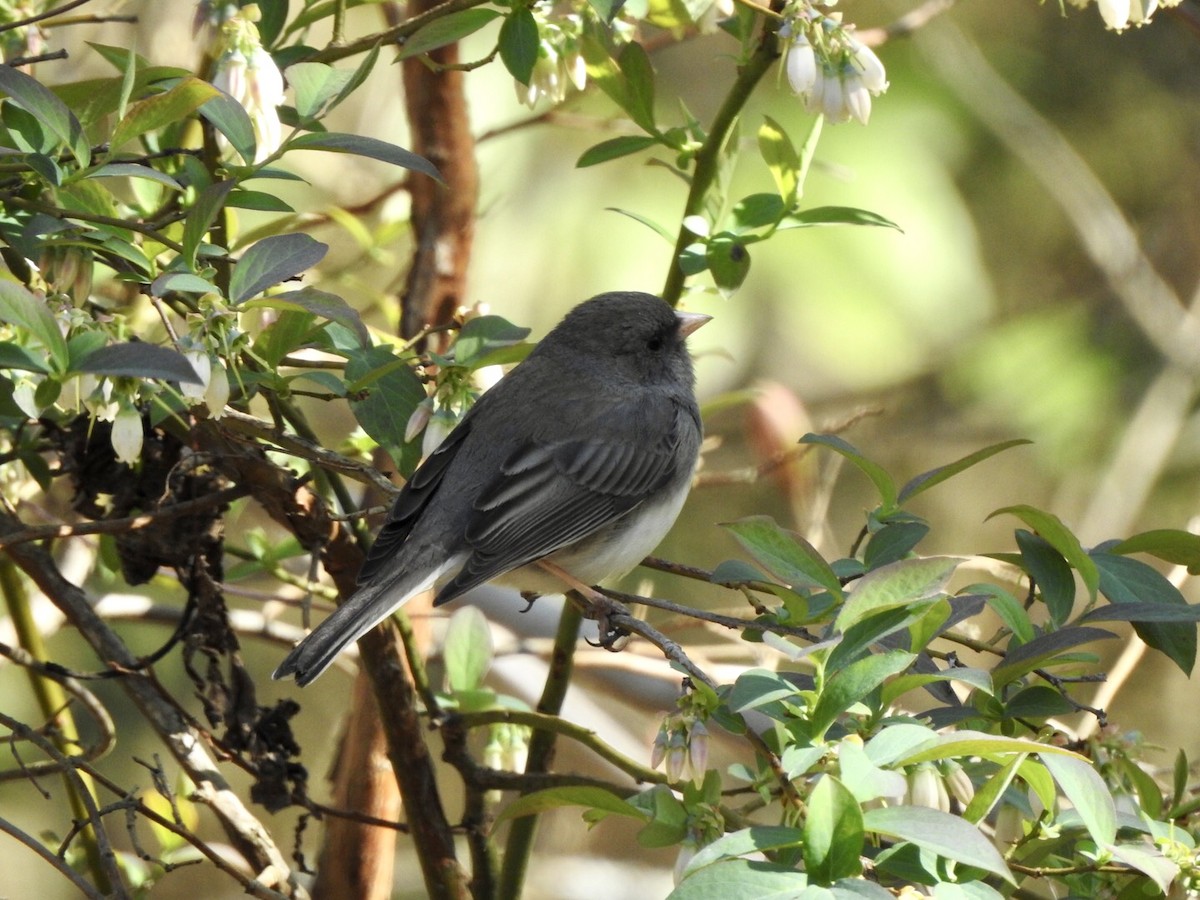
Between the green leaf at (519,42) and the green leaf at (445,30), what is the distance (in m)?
0.03

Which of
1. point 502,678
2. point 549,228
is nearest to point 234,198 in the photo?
point 502,678

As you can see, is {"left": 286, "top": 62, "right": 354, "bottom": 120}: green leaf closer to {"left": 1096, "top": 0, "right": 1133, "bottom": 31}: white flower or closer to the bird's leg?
the bird's leg

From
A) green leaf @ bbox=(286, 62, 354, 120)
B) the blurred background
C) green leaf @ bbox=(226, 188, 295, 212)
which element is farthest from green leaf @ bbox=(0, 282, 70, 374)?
the blurred background

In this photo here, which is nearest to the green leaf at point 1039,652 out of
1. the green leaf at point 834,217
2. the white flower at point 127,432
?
the green leaf at point 834,217

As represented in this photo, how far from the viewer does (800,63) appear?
1655mm

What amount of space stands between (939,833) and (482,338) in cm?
91

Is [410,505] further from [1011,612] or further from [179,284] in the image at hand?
[1011,612]

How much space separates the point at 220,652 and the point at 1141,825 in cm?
132

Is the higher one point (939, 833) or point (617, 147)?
point (617, 147)

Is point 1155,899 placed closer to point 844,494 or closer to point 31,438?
point 31,438

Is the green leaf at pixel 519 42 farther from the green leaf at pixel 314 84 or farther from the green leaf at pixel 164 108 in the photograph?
the green leaf at pixel 164 108

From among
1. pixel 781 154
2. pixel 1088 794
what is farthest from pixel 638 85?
pixel 1088 794

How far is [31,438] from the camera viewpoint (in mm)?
2023

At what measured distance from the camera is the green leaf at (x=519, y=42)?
5.68 ft
